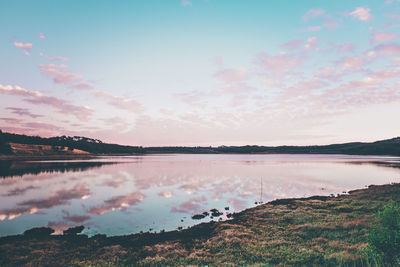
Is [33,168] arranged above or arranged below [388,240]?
below

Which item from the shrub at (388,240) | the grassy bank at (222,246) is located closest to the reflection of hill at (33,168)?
the grassy bank at (222,246)

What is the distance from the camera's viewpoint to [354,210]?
28766 millimetres

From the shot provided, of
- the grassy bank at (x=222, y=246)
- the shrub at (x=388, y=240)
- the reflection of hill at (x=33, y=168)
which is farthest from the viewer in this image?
the reflection of hill at (x=33, y=168)

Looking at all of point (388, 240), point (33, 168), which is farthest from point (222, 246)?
point (33, 168)

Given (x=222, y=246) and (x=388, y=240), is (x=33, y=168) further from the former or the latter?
(x=388, y=240)

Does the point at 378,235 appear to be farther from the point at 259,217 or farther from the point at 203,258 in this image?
the point at 259,217

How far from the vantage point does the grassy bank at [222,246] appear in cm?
1569

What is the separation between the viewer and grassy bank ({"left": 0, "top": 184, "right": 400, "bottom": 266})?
15688 millimetres

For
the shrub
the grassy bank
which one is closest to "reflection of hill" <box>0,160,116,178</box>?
the grassy bank

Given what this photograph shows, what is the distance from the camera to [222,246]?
62.5 ft

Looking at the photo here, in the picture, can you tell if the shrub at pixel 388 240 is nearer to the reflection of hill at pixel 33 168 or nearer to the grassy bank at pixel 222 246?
the grassy bank at pixel 222 246

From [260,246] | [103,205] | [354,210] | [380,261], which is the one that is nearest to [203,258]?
[260,246]

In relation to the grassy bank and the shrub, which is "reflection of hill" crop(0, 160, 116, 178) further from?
the shrub

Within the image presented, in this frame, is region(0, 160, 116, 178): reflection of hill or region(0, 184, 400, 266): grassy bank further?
region(0, 160, 116, 178): reflection of hill
